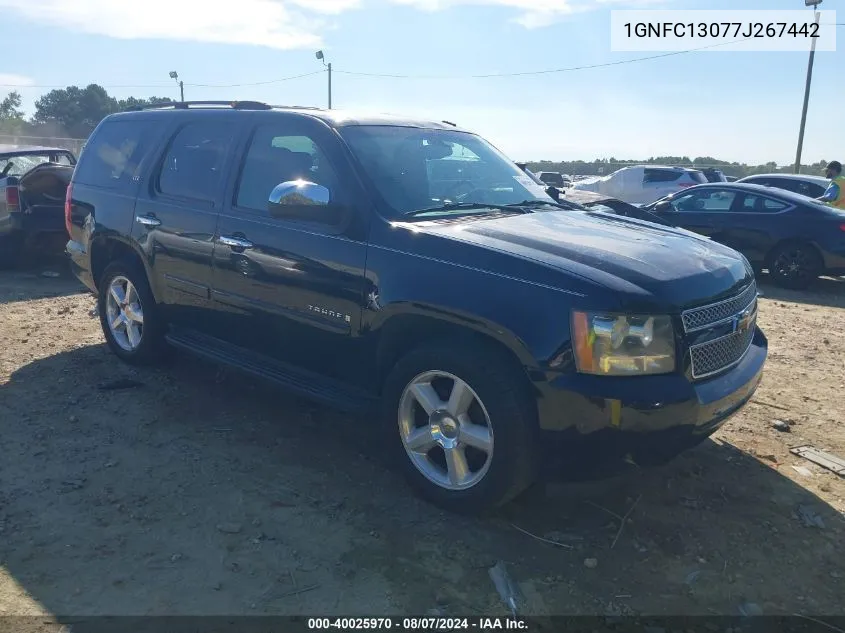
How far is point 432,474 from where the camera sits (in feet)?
11.8

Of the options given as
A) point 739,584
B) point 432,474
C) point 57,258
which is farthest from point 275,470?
point 57,258

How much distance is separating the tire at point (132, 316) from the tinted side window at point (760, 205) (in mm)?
8674

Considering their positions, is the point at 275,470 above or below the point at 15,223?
below

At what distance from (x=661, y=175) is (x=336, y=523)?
20290mm

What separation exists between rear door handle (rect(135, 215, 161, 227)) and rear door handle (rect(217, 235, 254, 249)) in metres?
0.81

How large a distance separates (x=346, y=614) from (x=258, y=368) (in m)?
1.92

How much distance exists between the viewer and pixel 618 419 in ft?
9.94

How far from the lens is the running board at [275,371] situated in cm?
389

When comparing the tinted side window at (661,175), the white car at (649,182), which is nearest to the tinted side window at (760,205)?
the white car at (649,182)

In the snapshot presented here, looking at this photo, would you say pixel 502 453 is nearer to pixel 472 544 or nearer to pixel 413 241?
pixel 472 544

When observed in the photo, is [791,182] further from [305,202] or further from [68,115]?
[68,115]

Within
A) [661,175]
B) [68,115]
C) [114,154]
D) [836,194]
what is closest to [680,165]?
[661,175]

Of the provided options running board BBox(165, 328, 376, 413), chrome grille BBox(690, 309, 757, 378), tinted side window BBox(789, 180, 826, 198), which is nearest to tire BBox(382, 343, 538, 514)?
running board BBox(165, 328, 376, 413)

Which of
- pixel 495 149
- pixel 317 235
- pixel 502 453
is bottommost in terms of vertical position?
pixel 502 453
